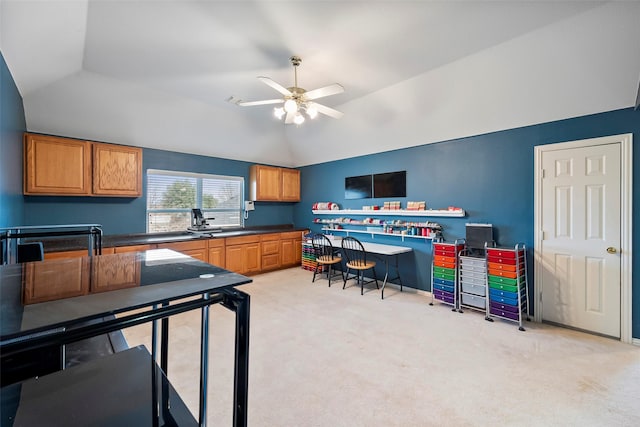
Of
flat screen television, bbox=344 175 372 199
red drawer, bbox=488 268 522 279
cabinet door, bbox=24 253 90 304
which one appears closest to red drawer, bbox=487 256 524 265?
red drawer, bbox=488 268 522 279

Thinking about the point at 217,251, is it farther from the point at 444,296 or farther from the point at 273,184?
the point at 444,296

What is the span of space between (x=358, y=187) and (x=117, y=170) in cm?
398

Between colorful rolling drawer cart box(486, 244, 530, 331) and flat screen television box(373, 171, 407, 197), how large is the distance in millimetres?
1730

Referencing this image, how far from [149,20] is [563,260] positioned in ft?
16.3

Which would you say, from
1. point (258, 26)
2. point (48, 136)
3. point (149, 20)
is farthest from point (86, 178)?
point (258, 26)

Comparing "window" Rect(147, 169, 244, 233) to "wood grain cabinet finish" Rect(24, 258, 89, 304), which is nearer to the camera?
"wood grain cabinet finish" Rect(24, 258, 89, 304)

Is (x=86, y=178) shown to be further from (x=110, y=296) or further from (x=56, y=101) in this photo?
(x=110, y=296)

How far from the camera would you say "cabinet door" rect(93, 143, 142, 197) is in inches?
151

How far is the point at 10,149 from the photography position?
8.55ft

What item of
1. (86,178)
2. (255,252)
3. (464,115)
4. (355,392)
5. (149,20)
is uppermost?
(149,20)

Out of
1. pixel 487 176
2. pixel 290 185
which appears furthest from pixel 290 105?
pixel 290 185

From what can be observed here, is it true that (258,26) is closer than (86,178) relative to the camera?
Yes

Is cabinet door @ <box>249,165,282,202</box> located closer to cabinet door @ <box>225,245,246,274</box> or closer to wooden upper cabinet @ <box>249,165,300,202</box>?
wooden upper cabinet @ <box>249,165,300,202</box>

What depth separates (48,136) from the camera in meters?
3.50
